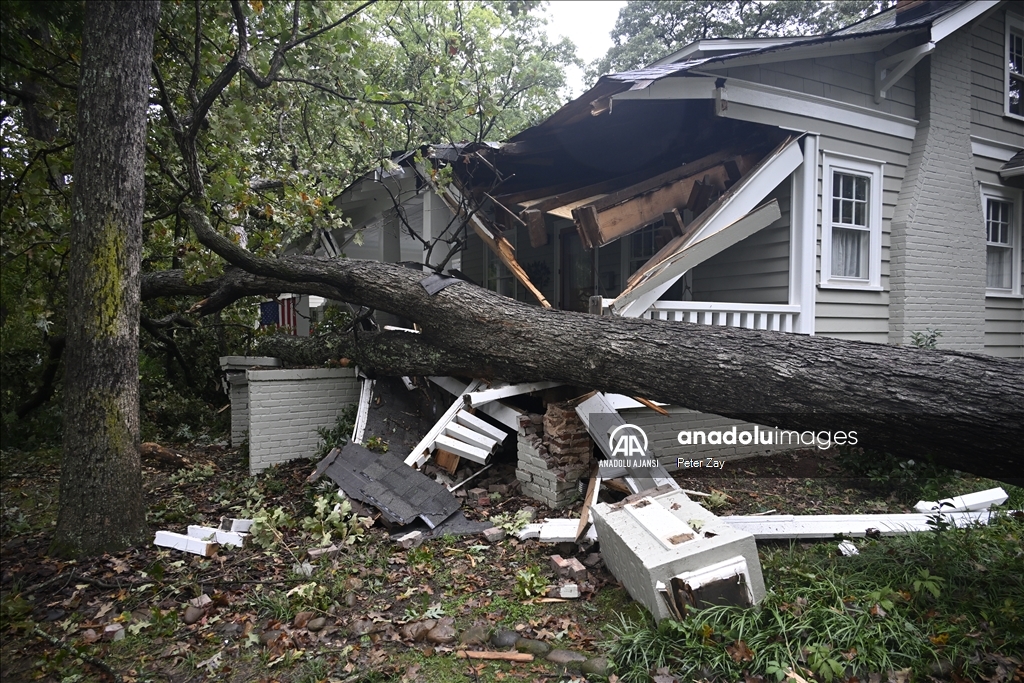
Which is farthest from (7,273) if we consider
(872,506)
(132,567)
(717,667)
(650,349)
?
(872,506)

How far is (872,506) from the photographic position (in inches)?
211

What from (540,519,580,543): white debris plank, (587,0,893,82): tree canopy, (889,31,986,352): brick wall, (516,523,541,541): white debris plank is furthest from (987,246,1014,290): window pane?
(587,0,893,82): tree canopy

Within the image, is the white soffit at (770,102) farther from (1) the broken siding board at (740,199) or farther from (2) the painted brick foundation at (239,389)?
(2) the painted brick foundation at (239,389)

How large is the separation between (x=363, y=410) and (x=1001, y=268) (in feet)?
33.0

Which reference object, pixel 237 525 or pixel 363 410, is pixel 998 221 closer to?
pixel 363 410

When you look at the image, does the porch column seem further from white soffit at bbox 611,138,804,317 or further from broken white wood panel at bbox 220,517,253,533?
broken white wood panel at bbox 220,517,253,533

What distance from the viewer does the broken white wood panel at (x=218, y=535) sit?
497 centimetres

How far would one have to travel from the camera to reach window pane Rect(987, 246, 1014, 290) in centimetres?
988

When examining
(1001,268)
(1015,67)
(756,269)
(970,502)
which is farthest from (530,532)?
(1015,67)

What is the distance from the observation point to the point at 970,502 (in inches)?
193

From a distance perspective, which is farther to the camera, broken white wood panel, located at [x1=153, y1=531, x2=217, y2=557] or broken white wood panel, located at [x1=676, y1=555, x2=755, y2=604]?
broken white wood panel, located at [x1=153, y1=531, x2=217, y2=557]

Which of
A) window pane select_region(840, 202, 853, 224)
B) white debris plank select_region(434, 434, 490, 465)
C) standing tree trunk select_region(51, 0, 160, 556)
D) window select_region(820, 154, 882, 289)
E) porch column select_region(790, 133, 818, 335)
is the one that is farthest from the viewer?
window pane select_region(840, 202, 853, 224)

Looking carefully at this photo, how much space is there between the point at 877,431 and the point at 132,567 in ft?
17.0

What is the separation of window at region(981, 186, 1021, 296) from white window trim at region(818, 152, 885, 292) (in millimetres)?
2888
